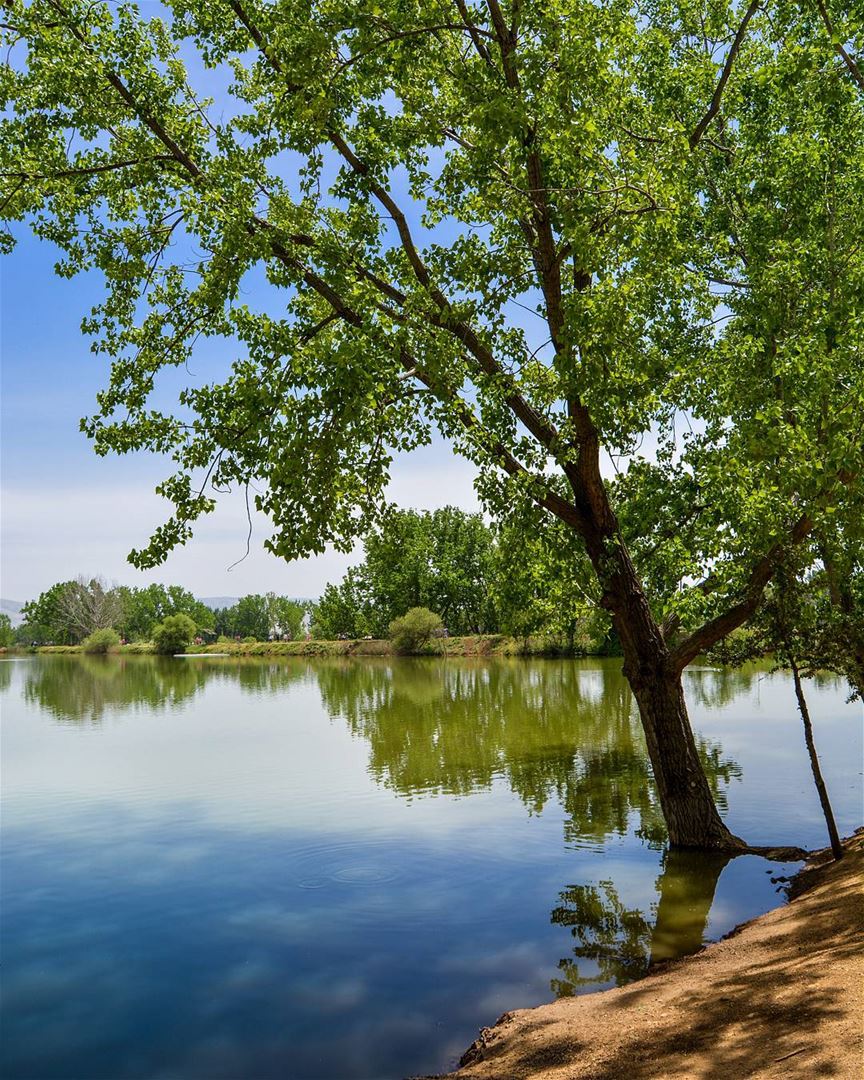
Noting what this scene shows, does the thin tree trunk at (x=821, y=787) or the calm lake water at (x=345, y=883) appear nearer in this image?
the calm lake water at (x=345, y=883)

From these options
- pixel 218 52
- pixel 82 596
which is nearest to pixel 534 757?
pixel 218 52

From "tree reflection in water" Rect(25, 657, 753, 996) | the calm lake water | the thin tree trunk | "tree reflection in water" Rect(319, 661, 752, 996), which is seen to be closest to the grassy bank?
"tree reflection in water" Rect(25, 657, 753, 996)

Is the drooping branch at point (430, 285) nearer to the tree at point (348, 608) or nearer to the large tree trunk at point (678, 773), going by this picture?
the large tree trunk at point (678, 773)

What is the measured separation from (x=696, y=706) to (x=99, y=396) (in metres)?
25.2

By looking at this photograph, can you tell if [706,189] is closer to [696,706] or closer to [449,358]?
[449,358]

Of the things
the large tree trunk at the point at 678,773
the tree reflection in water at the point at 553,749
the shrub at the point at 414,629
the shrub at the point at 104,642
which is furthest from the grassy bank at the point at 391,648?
the large tree trunk at the point at 678,773

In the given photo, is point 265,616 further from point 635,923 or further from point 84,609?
point 635,923

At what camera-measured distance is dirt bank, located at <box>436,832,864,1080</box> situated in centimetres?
497

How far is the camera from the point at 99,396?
492 inches

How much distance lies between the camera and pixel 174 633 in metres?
104

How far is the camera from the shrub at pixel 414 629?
254ft

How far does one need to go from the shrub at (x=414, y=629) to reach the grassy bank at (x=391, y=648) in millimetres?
952

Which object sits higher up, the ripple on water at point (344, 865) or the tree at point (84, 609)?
the tree at point (84, 609)

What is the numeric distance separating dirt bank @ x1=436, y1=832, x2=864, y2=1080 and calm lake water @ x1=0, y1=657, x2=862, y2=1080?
0.81 metres
